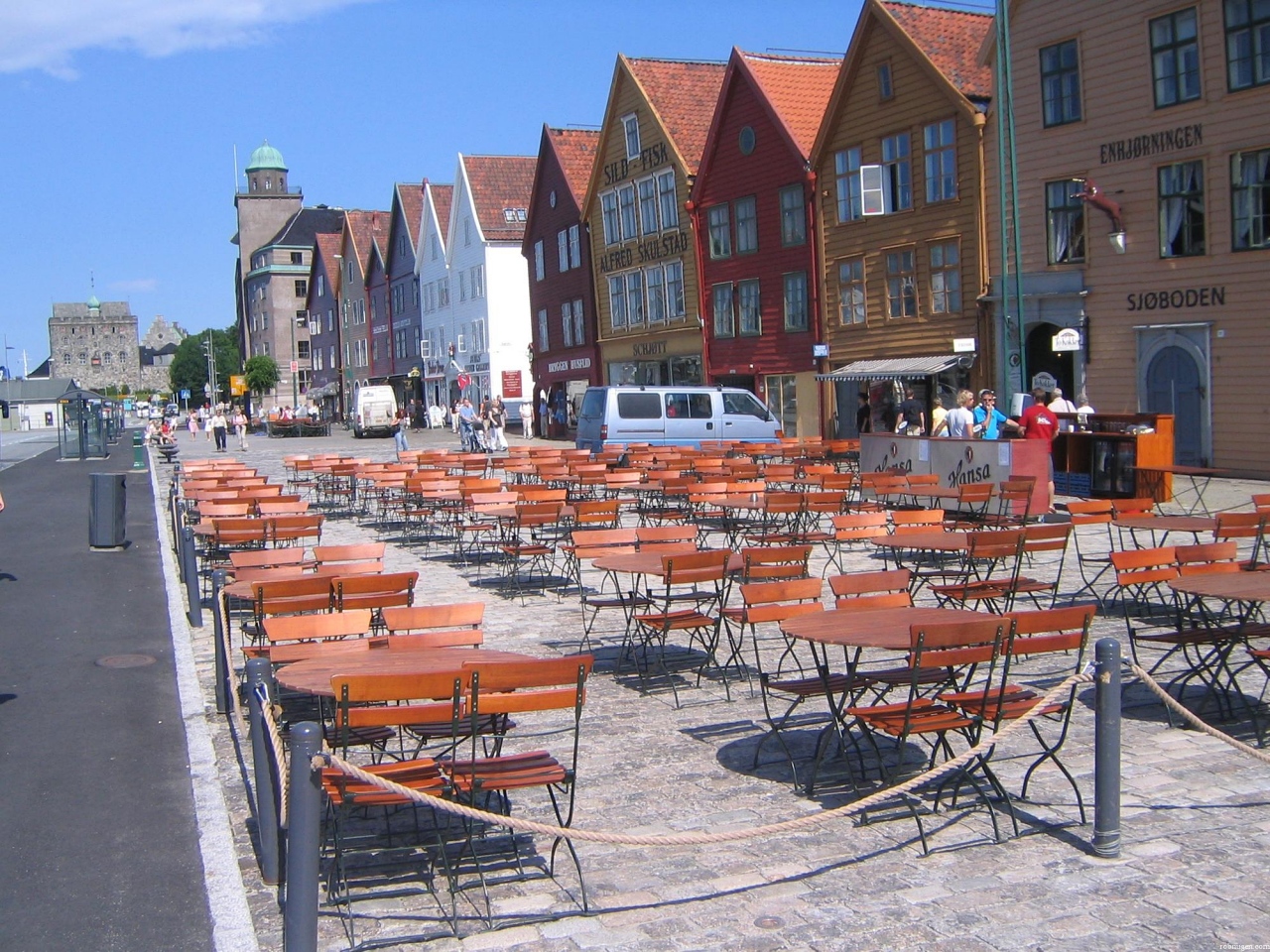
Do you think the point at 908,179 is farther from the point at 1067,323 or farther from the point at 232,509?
the point at 232,509

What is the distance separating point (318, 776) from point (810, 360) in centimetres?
3282

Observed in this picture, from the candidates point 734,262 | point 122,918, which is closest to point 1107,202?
point 734,262

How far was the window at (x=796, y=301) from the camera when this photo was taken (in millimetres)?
36781

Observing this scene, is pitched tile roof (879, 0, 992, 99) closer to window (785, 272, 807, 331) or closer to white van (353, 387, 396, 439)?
window (785, 272, 807, 331)

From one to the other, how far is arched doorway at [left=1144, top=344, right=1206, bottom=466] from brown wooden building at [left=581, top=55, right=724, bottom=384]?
17923mm

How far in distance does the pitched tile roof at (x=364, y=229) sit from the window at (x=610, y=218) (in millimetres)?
39303

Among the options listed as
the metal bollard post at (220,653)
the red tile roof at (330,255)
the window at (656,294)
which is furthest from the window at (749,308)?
the red tile roof at (330,255)

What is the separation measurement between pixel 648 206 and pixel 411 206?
1304 inches

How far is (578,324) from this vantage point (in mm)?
51438

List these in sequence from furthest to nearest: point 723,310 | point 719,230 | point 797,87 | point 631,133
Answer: point 631,133
point 723,310
point 719,230
point 797,87

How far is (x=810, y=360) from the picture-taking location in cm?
3662

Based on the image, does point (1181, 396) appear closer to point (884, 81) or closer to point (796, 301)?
point (884, 81)

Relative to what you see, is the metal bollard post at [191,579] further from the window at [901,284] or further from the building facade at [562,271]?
the building facade at [562,271]

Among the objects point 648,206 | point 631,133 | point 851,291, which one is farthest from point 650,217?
point 851,291
